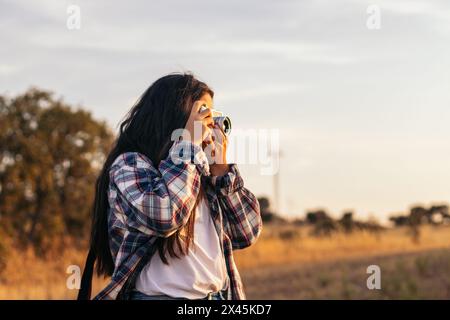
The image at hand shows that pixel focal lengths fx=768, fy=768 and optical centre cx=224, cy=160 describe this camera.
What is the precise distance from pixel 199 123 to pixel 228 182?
272 millimetres

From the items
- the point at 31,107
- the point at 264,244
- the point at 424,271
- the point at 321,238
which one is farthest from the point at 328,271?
the point at 321,238

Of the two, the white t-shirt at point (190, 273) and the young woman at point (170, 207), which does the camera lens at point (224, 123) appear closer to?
the young woman at point (170, 207)

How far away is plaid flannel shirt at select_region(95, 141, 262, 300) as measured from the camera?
9.32ft

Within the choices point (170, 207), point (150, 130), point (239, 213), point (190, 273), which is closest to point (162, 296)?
point (190, 273)

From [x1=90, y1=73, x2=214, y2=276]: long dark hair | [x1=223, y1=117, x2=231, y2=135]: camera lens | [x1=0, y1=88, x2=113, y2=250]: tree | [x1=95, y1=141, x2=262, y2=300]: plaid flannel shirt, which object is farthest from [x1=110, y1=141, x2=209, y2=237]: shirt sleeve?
[x1=0, y1=88, x2=113, y2=250]: tree

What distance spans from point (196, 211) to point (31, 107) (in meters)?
12.7

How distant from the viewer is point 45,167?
49.1 feet

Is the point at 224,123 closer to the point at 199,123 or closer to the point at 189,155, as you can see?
the point at 199,123

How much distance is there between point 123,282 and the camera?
293cm

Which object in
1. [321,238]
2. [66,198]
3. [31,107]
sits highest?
[31,107]

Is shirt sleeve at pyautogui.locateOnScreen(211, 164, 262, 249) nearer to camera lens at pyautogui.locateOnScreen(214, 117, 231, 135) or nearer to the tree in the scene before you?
camera lens at pyautogui.locateOnScreen(214, 117, 231, 135)

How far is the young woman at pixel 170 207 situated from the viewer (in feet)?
9.50

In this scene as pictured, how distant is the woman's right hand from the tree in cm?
1187
